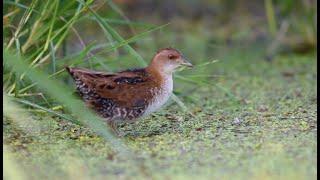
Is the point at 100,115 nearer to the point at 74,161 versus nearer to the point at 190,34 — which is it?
the point at 74,161

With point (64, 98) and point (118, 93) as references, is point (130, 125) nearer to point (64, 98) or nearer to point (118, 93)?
point (118, 93)

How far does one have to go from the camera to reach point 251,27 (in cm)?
901

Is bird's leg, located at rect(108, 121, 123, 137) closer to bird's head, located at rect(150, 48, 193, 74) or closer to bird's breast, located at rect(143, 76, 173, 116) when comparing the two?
bird's breast, located at rect(143, 76, 173, 116)

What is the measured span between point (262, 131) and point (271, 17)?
2.91 m

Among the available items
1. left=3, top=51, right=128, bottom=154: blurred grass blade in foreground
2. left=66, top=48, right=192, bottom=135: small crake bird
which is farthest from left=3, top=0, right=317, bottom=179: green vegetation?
left=66, top=48, right=192, bottom=135: small crake bird

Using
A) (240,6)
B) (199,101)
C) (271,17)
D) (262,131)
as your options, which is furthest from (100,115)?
(240,6)

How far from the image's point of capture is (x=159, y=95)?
4.32 m

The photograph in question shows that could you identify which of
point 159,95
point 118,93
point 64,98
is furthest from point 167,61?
point 64,98

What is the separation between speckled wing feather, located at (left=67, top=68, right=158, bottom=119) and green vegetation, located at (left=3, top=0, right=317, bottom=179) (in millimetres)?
121

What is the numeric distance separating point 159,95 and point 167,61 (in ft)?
0.80

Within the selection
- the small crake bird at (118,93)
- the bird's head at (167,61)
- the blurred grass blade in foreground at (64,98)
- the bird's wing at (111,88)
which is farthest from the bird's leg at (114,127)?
the blurred grass blade in foreground at (64,98)

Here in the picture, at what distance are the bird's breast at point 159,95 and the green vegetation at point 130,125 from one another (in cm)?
13

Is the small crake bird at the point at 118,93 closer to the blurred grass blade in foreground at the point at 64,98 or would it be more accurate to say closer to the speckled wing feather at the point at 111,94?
the speckled wing feather at the point at 111,94

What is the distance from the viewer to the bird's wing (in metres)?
4.23
